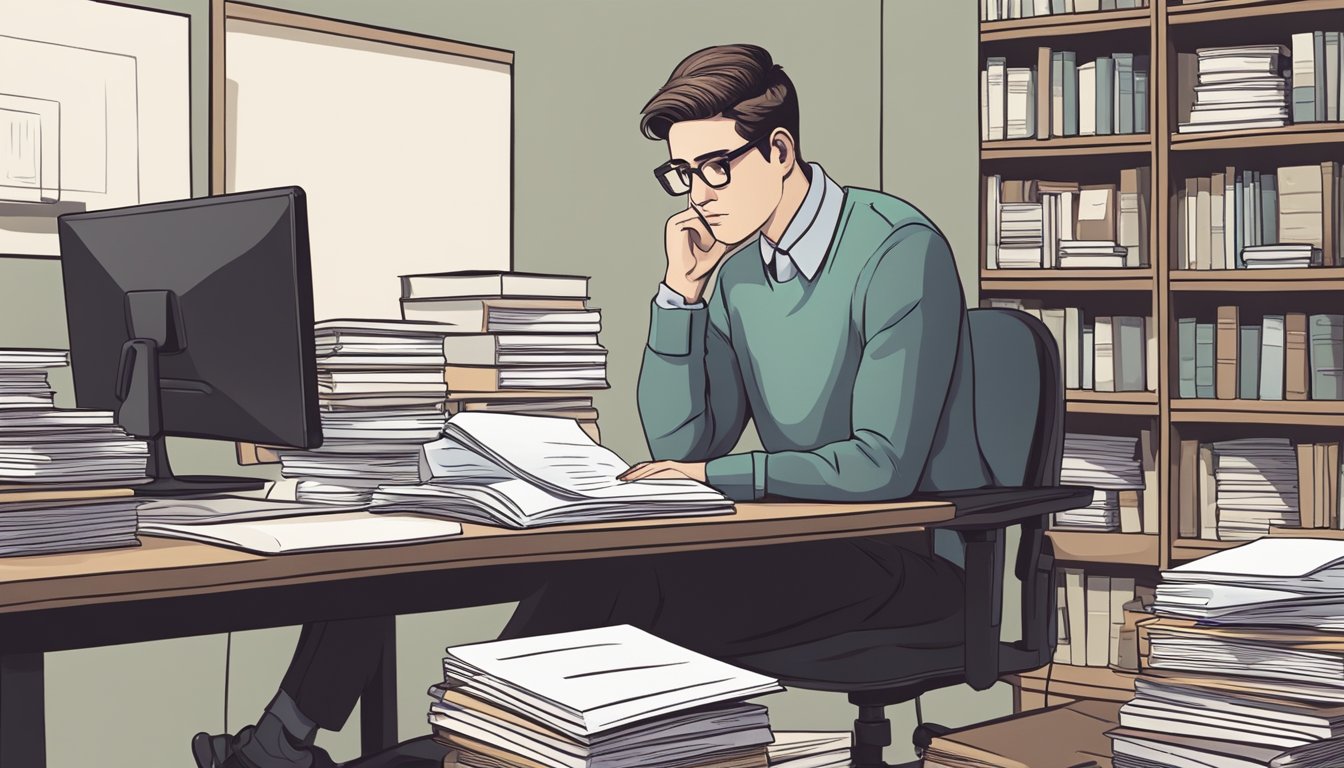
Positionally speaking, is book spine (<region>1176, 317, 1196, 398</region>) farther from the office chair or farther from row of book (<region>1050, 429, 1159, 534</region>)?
the office chair

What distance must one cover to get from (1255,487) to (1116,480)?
377mm

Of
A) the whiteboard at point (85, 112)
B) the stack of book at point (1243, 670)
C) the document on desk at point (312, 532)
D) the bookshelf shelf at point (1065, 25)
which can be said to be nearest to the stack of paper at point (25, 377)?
the document on desk at point (312, 532)

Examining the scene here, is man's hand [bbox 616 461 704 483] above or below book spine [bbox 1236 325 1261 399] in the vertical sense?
below

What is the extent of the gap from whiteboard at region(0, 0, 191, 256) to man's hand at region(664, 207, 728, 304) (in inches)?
43.0

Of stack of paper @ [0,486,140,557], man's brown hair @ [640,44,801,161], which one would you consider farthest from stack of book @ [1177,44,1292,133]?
stack of paper @ [0,486,140,557]

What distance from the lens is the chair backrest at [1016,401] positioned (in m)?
2.31

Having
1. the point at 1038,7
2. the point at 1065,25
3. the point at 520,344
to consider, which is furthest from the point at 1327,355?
the point at 520,344

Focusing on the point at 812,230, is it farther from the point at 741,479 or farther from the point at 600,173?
the point at 600,173

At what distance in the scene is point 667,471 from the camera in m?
1.89

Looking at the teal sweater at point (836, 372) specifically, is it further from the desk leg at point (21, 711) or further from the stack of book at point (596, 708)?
the desk leg at point (21, 711)

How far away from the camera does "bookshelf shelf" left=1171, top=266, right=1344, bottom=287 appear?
3.56 metres

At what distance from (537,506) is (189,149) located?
1.65m

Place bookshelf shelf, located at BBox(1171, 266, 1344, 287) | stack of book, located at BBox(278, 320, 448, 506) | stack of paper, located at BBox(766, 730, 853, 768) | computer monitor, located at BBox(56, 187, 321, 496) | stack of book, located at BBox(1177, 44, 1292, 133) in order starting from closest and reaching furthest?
stack of paper, located at BBox(766, 730, 853, 768) < computer monitor, located at BBox(56, 187, 321, 496) < stack of book, located at BBox(278, 320, 448, 506) < bookshelf shelf, located at BBox(1171, 266, 1344, 287) < stack of book, located at BBox(1177, 44, 1292, 133)

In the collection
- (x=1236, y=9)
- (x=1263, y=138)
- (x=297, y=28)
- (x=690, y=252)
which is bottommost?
(x=690, y=252)
